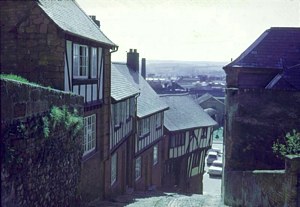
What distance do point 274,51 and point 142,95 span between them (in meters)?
10.1

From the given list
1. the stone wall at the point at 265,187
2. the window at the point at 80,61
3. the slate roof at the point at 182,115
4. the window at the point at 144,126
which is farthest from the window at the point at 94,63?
the slate roof at the point at 182,115

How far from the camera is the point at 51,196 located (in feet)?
26.3

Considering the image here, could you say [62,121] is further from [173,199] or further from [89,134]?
[173,199]

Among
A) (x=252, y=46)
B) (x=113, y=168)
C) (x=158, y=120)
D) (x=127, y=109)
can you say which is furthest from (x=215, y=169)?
(x=113, y=168)

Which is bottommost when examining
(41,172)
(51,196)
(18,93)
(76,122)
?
(51,196)

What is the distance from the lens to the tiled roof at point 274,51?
2188 cm

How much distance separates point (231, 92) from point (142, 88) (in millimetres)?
10747

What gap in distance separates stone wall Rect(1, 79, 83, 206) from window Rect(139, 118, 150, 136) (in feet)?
52.8

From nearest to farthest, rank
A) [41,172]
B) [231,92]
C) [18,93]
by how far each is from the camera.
Answer: [18,93] → [41,172] → [231,92]

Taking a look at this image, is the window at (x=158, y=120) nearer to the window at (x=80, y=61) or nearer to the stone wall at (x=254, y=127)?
the stone wall at (x=254, y=127)

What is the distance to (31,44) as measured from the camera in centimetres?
1203

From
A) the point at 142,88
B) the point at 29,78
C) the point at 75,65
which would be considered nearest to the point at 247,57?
the point at 142,88

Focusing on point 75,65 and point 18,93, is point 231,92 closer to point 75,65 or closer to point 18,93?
point 75,65

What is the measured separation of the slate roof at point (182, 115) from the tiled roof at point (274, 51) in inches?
431
